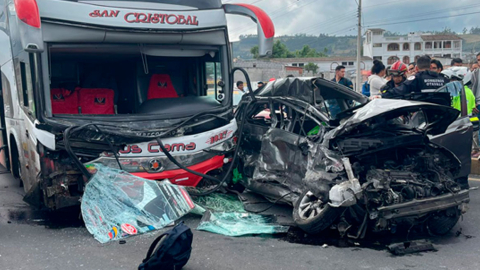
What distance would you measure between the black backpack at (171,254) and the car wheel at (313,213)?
1.46 m

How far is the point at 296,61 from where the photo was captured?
8444cm

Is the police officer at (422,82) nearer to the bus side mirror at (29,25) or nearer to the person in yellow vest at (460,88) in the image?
the person in yellow vest at (460,88)

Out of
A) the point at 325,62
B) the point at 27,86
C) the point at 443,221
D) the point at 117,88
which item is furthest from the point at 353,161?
the point at 325,62

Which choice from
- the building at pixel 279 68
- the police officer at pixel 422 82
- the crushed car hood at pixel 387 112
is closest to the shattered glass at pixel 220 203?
the crushed car hood at pixel 387 112

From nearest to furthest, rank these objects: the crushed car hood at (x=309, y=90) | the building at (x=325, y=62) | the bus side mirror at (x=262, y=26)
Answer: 1. the crushed car hood at (x=309, y=90)
2. the bus side mirror at (x=262, y=26)
3. the building at (x=325, y=62)

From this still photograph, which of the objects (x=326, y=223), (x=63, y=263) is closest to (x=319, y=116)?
(x=326, y=223)

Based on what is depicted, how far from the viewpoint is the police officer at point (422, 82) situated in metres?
7.24

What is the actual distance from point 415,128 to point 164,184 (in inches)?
120

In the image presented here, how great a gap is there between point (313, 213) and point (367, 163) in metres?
0.81

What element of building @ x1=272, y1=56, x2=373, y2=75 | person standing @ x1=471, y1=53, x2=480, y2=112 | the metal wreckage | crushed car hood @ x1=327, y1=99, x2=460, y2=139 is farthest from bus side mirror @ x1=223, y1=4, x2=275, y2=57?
building @ x1=272, y1=56, x2=373, y2=75

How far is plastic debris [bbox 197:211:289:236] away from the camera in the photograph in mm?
5890

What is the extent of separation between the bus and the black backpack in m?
1.78

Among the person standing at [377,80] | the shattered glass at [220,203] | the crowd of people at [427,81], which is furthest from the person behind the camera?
the person standing at [377,80]

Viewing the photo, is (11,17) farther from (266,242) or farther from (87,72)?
(266,242)
